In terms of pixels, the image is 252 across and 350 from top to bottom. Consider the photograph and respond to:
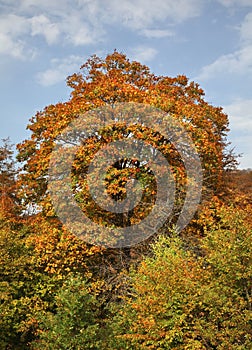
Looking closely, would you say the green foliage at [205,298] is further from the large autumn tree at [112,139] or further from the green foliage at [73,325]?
the large autumn tree at [112,139]

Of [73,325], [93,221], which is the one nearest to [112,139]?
[93,221]

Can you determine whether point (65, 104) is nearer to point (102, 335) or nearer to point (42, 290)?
point (42, 290)

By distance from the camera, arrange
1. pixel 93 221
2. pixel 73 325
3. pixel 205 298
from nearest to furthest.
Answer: pixel 205 298
pixel 73 325
pixel 93 221

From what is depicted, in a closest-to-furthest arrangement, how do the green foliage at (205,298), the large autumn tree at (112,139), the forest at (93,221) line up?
the green foliage at (205,298)
the forest at (93,221)
the large autumn tree at (112,139)

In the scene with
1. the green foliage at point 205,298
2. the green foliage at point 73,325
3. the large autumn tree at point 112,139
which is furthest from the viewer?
the large autumn tree at point 112,139

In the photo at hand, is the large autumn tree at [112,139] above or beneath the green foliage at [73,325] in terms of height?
above

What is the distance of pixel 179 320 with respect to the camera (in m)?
10.9

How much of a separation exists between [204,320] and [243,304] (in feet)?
3.95

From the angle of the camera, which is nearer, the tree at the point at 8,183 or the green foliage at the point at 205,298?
the green foliage at the point at 205,298

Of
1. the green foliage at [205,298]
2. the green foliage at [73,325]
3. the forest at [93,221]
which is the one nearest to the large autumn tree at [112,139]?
the forest at [93,221]

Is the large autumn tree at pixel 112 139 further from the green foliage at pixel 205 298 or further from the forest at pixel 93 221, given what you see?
the green foliage at pixel 205 298

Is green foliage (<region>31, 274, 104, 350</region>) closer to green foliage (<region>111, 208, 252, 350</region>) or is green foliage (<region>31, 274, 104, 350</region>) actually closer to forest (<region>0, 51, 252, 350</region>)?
forest (<region>0, 51, 252, 350</region>)

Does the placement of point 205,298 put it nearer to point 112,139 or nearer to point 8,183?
point 112,139

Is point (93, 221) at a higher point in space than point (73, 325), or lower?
higher
